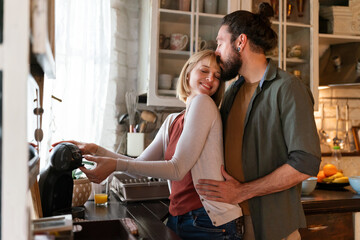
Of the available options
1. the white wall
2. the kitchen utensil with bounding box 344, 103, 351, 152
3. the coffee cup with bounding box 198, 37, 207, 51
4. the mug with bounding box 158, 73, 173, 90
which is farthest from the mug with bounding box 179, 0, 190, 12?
the white wall

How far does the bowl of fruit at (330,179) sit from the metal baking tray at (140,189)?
4.21 ft

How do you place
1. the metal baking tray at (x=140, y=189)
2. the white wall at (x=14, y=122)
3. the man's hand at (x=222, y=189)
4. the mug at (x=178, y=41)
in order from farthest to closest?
the mug at (x=178, y=41)
the metal baking tray at (x=140, y=189)
the man's hand at (x=222, y=189)
the white wall at (x=14, y=122)

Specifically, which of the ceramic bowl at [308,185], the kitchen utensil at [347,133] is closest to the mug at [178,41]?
the ceramic bowl at [308,185]

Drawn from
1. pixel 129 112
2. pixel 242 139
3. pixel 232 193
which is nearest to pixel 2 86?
pixel 232 193

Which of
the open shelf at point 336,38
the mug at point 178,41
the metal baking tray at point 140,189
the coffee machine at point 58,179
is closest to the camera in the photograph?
the coffee machine at point 58,179

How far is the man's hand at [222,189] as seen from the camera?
1.51 m

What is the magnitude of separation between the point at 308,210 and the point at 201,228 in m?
1.09

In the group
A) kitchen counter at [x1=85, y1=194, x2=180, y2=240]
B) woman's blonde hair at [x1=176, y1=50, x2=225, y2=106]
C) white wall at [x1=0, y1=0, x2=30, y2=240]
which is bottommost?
kitchen counter at [x1=85, y1=194, x2=180, y2=240]

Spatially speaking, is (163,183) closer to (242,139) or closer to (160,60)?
(242,139)

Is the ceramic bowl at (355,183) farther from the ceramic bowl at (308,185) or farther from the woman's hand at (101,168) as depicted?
the woman's hand at (101,168)

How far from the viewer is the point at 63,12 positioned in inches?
106

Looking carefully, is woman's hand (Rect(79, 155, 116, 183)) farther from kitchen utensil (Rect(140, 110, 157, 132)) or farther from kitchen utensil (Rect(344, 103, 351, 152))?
kitchen utensil (Rect(344, 103, 351, 152))

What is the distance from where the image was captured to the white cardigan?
1441 millimetres

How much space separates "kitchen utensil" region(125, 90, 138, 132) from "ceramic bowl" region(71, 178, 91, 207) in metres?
0.85
